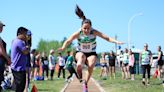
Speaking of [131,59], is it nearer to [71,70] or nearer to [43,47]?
[71,70]

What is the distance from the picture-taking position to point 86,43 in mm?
11258

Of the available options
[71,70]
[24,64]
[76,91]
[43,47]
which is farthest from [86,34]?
[43,47]

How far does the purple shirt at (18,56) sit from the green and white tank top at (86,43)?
1.48 metres

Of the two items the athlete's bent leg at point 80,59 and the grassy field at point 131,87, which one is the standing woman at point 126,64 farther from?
the athlete's bent leg at point 80,59

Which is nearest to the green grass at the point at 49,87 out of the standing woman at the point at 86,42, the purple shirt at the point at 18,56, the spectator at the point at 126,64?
the spectator at the point at 126,64

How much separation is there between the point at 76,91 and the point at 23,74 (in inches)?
273

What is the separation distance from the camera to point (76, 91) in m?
17.5

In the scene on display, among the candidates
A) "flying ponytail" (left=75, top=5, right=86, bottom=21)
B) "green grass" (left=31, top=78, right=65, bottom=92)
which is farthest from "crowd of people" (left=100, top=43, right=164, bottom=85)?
"flying ponytail" (left=75, top=5, right=86, bottom=21)

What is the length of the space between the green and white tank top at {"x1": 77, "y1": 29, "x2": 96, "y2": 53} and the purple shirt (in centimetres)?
148

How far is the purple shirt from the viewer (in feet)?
35.4

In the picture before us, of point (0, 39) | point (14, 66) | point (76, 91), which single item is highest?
point (0, 39)

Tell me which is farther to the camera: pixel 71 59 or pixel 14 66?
pixel 71 59

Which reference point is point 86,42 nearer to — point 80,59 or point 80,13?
point 80,59

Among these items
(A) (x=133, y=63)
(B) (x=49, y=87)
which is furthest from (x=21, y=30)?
(A) (x=133, y=63)
